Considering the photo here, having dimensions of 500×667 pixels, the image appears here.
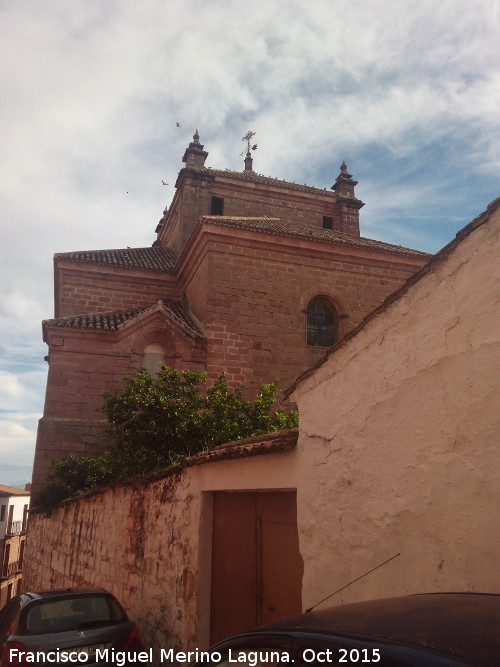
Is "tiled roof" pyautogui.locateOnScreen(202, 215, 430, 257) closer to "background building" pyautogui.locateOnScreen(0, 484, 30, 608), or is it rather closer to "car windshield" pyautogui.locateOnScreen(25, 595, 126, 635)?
"car windshield" pyautogui.locateOnScreen(25, 595, 126, 635)

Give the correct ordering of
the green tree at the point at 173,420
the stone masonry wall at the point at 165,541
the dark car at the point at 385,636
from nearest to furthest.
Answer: the dark car at the point at 385,636
the stone masonry wall at the point at 165,541
the green tree at the point at 173,420

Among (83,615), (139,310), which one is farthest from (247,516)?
(139,310)

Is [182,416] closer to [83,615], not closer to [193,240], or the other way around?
[83,615]

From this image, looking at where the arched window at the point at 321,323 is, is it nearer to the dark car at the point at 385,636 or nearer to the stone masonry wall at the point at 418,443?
the stone masonry wall at the point at 418,443

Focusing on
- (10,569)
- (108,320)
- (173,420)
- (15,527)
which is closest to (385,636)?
(173,420)

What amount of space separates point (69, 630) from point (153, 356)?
32.6 ft

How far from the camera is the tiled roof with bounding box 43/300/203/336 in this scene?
48.0 ft

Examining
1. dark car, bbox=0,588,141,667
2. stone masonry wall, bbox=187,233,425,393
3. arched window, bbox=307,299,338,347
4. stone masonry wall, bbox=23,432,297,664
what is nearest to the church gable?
stone masonry wall, bbox=187,233,425,393

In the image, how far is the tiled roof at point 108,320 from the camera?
1464cm

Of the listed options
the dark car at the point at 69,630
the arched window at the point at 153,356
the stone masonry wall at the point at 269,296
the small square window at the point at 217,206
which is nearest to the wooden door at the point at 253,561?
the dark car at the point at 69,630

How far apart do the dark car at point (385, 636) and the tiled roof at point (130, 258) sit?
16.1 m

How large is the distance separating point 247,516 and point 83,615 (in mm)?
2011

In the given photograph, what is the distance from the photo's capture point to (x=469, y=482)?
3.06 meters

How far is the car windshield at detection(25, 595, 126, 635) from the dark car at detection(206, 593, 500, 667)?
12.3ft
